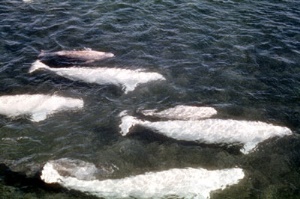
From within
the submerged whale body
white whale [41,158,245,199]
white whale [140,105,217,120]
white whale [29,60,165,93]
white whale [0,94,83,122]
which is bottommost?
white whale [41,158,245,199]

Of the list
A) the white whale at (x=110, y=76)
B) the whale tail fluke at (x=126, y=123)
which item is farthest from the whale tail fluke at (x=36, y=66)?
the whale tail fluke at (x=126, y=123)

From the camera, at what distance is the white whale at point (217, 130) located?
11836mm

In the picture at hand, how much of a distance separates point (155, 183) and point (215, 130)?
10.8 ft

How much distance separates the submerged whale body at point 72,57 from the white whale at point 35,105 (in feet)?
8.33

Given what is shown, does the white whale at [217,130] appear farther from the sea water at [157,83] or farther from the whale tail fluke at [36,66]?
the whale tail fluke at [36,66]

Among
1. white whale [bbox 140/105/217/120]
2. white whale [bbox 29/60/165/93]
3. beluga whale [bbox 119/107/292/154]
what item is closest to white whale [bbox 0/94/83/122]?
white whale [bbox 29/60/165/93]

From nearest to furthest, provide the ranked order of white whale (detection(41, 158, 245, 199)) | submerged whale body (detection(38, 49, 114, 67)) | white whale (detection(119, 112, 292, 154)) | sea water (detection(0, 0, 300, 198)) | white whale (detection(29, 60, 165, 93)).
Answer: white whale (detection(41, 158, 245, 199))
sea water (detection(0, 0, 300, 198))
white whale (detection(119, 112, 292, 154))
white whale (detection(29, 60, 165, 93))
submerged whale body (detection(38, 49, 114, 67))

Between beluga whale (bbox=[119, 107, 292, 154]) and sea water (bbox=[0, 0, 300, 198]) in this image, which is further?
beluga whale (bbox=[119, 107, 292, 154])

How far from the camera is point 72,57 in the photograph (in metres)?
15.7

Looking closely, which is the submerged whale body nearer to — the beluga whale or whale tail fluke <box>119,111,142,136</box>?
whale tail fluke <box>119,111,142,136</box>

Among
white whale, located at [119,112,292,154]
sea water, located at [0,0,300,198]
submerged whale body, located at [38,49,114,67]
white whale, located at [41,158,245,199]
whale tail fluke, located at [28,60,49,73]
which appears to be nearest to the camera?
white whale, located at [41,158,245,199]

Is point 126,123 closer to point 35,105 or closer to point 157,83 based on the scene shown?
point 157,83

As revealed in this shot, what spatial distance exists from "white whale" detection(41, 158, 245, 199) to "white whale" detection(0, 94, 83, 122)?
3.03 meters

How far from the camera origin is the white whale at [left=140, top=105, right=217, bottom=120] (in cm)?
1258
